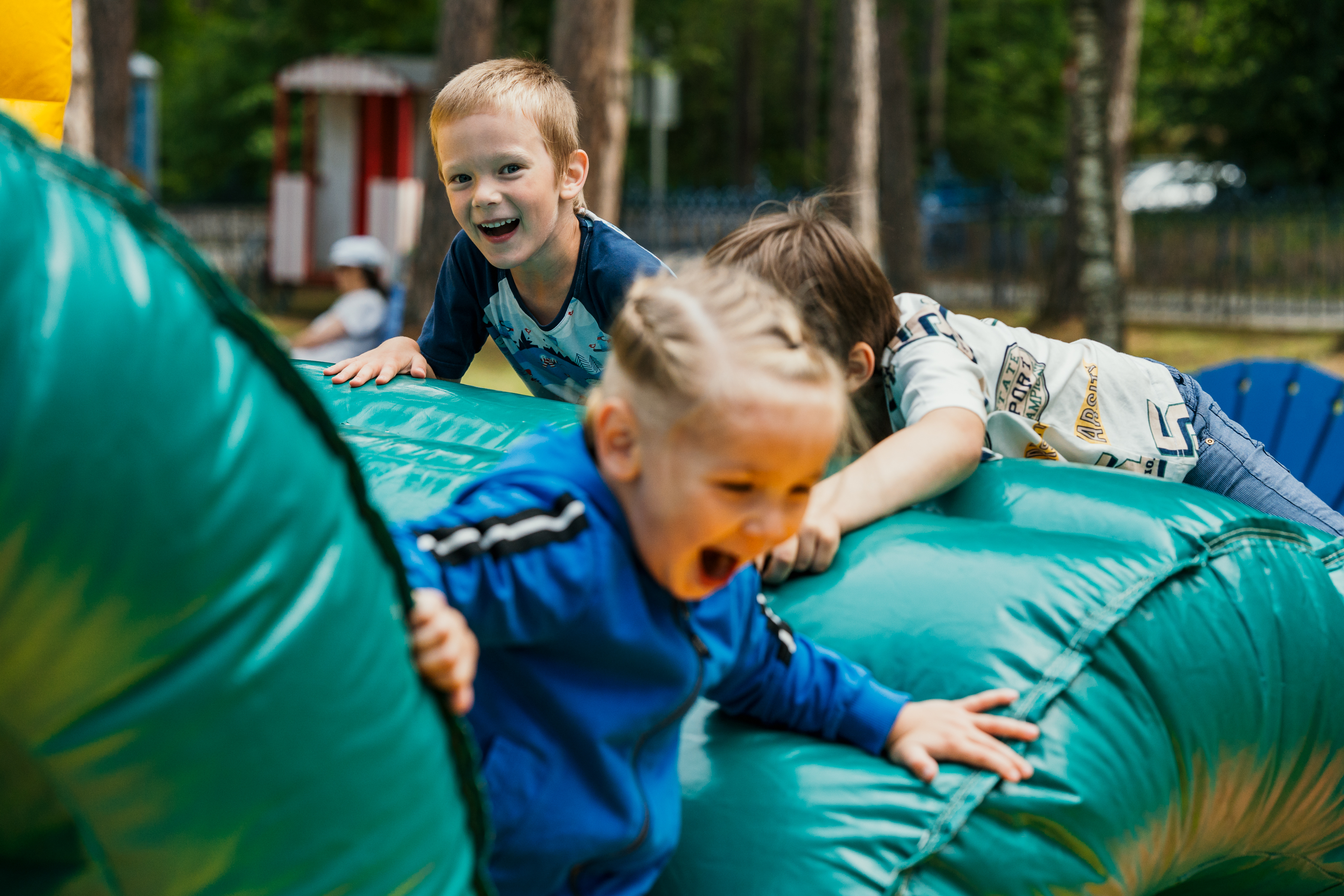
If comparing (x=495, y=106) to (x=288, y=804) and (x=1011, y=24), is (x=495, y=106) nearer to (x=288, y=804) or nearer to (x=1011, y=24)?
(x=288, y=804)

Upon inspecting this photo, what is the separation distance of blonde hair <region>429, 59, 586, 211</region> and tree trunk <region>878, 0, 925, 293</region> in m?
10.9

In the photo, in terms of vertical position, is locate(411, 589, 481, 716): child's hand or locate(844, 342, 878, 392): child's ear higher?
locate(844, 342, 878, 392): child's ear

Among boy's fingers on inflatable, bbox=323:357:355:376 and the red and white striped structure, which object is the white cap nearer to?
boy's fingers on inflatable, bbox=323:357:355:376

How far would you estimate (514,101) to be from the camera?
2.42 metres

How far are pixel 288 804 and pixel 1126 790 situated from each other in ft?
3.80

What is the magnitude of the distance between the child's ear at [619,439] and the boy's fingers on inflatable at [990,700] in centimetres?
66

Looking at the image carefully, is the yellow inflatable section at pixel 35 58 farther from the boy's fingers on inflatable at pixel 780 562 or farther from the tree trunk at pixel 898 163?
the tree trunk at pixel 898 163

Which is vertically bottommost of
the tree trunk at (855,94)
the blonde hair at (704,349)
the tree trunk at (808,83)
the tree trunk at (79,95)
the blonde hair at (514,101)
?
the blonde hair at (704,349)

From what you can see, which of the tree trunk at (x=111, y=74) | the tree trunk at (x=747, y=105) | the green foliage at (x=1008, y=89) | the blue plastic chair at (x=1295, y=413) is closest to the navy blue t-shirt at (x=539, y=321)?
the blue plastic chair at (x=1295, y=413)

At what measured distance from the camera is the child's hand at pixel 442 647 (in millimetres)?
1134

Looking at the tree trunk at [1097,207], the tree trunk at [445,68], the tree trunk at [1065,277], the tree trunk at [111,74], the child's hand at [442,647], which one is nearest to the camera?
the child's hand at [442,647]

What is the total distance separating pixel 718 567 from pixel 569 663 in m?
0.19

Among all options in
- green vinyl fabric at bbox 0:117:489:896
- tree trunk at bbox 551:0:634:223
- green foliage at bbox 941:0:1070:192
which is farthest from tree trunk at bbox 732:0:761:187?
green vinyl fabric at bbox 0:117:489:896

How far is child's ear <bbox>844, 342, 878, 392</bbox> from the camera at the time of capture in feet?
6.90
